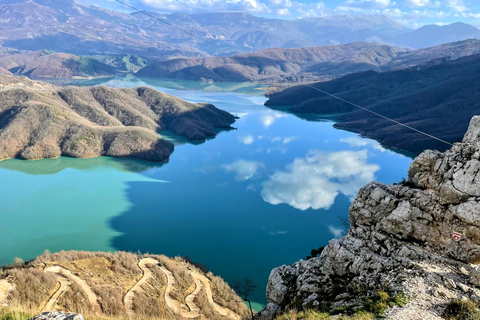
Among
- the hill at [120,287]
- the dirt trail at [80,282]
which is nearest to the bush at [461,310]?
the hill at [120,287]

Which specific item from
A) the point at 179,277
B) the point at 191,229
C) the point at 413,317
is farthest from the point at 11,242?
the point at 413,317

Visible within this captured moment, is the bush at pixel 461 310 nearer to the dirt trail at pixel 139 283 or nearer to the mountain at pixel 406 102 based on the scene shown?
the dirt trail at pixel 139 283

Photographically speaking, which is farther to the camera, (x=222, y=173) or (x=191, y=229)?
(x=222, y=173)

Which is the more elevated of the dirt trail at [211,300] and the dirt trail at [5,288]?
the dirt trail at [5,288]

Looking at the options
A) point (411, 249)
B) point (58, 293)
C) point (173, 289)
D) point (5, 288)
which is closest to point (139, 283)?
point (173, 289)

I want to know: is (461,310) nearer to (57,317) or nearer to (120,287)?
(57,317)

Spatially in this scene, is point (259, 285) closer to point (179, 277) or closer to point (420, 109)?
point (179, 277)
